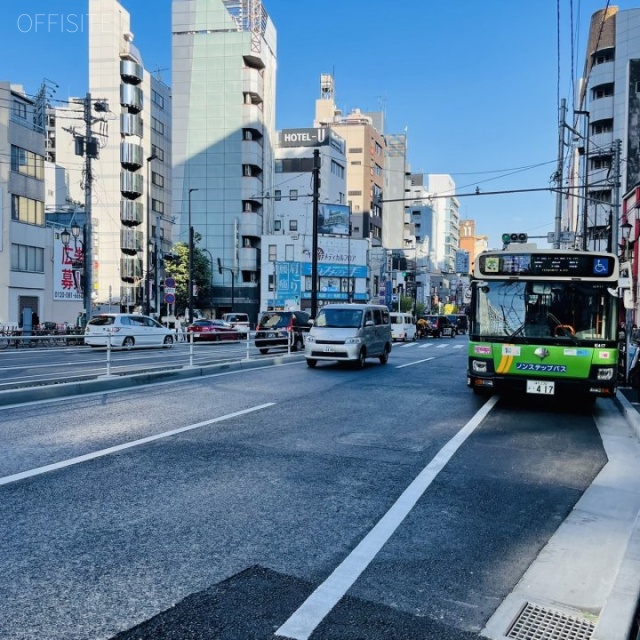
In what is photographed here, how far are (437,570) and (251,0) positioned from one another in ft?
244

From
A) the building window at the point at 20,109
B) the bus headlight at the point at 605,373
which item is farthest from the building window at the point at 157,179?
the bus headlight at the point at 605,373

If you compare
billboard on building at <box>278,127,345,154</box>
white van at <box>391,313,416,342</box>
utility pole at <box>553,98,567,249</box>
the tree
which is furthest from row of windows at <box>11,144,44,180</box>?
billboard on building at <box>278,127,345,154</box>

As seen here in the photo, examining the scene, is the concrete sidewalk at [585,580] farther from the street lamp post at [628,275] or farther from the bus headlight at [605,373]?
the street lamp post at [628,275]

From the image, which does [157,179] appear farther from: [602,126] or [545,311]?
[545,311]

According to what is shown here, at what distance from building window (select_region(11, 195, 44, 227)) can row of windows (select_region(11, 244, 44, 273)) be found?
1.82 metres

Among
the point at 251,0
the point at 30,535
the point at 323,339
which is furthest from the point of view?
the point at 251,0

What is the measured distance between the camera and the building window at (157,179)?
70.1 m

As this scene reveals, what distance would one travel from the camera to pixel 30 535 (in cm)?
436

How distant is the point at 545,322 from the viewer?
10.9 m

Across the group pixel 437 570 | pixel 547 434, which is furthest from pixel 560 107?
pixel 437 570

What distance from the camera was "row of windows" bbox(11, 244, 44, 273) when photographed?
1610 inches

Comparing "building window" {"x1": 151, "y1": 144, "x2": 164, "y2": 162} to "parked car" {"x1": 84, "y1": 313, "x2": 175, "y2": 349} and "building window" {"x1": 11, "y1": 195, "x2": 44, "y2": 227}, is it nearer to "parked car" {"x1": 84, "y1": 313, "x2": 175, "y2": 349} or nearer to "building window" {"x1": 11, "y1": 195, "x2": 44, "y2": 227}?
"building window" {"x1": 11, "y1": 195, "x2": 44, "y2": 227}

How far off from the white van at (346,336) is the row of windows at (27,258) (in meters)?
29.5

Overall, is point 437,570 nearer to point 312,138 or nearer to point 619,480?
point 619,480
